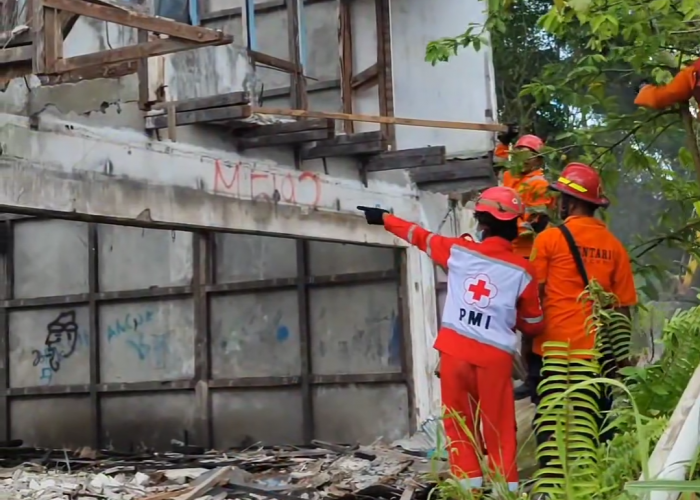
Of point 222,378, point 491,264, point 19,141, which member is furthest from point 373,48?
point 491,264

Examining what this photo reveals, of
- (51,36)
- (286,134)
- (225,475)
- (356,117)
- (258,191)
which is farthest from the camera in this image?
(258,191)

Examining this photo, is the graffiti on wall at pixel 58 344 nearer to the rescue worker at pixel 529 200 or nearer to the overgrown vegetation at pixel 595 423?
the rescue worker at pixel 529 200

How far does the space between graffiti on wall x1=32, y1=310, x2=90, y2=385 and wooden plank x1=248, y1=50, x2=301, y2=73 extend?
12.8 feet

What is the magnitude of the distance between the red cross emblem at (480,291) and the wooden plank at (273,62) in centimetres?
413

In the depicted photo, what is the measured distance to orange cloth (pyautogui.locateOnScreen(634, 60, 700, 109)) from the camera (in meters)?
3.87

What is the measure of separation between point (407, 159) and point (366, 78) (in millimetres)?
1876

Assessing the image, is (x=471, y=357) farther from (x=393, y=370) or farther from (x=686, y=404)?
(x=393, y=370)

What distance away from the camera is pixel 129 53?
5.24m

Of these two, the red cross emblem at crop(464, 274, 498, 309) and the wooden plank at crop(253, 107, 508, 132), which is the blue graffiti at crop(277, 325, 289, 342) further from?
the red cross emblem at crop(464, 274, 498, 309)

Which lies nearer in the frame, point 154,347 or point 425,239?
point 425,239

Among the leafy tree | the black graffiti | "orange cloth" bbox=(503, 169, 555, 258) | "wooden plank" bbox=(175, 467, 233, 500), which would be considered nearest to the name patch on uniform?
"orange cloth" bbox=(503, 169, 555, 258)

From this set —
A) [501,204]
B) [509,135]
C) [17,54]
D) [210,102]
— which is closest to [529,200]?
[501,204]

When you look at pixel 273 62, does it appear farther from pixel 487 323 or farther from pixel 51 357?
pixel 487 323

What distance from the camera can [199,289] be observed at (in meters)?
10.2
